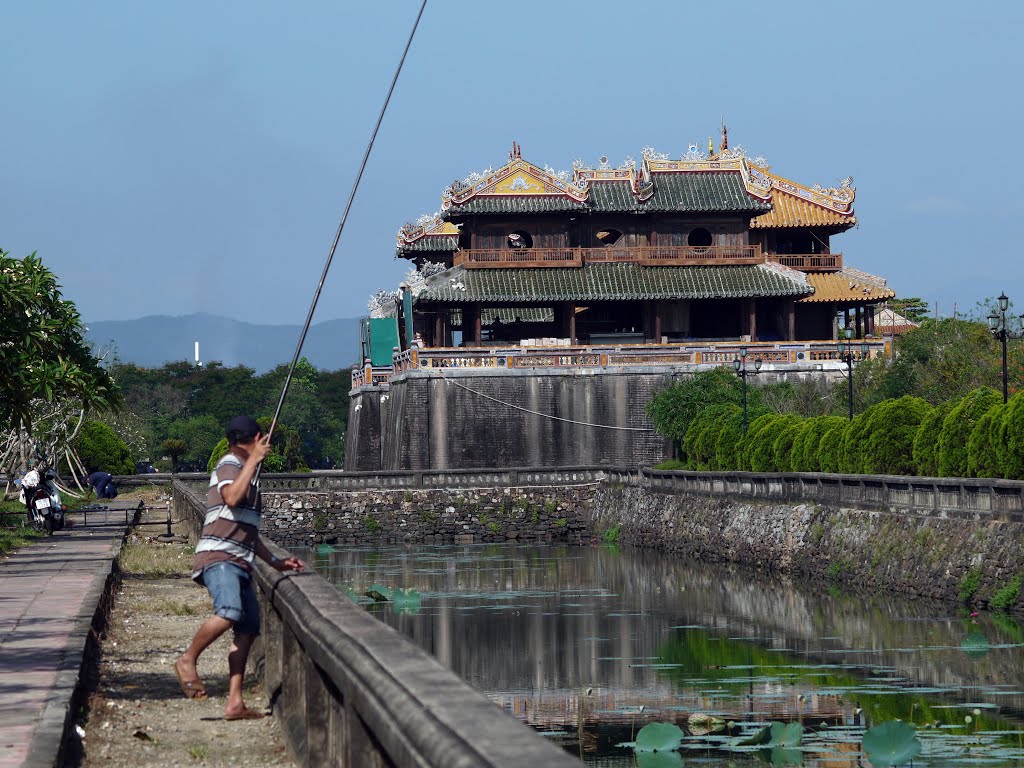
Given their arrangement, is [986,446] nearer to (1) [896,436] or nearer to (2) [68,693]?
(1) [896,436]

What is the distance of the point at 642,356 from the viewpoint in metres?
48.7

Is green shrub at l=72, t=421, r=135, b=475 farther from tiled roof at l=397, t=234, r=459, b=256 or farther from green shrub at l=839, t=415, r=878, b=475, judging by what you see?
green shrub at l=839, t=415, r=878, b=475

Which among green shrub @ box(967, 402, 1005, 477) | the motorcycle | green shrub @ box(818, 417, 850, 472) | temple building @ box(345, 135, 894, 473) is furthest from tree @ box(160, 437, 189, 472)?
green shrub @ box(967, 402, 1005, 477)

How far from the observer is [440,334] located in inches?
2074

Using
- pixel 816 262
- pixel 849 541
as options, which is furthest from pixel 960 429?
pixel 816 262

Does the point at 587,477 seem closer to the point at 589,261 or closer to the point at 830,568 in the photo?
the point at 589,261

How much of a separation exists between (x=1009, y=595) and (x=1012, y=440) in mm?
2977

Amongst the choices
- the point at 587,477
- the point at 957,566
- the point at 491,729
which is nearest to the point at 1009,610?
the point at 957,566

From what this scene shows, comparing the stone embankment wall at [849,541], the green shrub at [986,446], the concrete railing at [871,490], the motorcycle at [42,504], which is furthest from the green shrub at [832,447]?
the motorcycle at [42,504]

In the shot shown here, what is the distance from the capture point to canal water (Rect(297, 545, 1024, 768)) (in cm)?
1394

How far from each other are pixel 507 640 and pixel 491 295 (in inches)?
1117

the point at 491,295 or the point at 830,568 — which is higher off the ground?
the point at 491,295

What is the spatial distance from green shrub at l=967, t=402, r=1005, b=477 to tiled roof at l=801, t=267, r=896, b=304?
3045 cm

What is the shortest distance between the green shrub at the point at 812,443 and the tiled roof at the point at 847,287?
21815 mm
